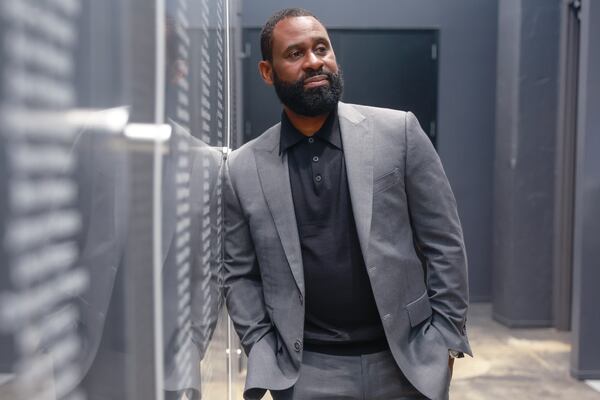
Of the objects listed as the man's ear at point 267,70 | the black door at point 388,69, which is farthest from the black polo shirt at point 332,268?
the black door at point 388,69

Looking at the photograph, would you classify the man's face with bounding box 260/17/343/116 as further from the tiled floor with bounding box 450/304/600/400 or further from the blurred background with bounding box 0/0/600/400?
the tiled floor with bounding box 450/304/600/400

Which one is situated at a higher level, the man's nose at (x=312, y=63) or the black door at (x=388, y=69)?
the black door at (x=388, y=69)

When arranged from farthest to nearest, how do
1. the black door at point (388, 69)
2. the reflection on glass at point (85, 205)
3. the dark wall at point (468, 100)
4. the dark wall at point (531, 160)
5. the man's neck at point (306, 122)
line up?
the dark wall at point (468, 100) < the black door at point (388, 69) < the dark wall at point (531, 160) < the man's neck at point (306, 122) < the reflection on glass at point (85, 205)

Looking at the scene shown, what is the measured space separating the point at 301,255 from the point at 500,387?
2592 mm

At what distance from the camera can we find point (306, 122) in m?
1.53

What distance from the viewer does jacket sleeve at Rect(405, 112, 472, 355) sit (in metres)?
1.49

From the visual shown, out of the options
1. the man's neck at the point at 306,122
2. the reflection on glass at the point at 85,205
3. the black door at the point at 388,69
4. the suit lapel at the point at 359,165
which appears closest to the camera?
the reflection on glass at the point at 85,205

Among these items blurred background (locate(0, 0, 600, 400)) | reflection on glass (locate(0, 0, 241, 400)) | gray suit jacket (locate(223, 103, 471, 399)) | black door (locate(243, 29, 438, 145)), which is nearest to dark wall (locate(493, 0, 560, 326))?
black door (locate(243, 29, 438, 145))

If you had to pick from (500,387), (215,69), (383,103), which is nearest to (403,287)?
(215,69)

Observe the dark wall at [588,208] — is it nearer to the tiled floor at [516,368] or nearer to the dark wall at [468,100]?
the tiled floor at [516,368]

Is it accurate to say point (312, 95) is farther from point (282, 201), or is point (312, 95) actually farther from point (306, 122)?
point (282, 201)

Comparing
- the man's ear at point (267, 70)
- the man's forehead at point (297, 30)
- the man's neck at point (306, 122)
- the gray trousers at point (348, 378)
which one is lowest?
the gray trousers at point (348, 378)

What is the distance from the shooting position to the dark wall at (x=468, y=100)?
19.0 feet

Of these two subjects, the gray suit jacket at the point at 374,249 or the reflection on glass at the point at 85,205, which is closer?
the reflection on glass at the point at 85,205
